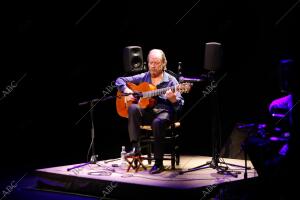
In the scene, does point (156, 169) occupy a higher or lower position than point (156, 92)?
→ lower

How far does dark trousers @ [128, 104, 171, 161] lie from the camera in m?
5.12

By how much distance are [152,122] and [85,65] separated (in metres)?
2.25

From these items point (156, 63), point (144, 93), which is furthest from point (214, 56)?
point (144, 93)

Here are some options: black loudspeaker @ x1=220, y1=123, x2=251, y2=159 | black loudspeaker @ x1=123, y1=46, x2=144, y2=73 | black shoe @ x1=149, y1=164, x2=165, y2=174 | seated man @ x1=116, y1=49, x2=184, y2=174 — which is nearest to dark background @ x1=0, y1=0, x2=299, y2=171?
black loudspeaker @ x1=220, y1=123, x2=251, y2=159

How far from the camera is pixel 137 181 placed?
4.62 metres

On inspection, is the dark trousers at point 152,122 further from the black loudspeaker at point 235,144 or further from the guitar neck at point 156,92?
the black loudspeaker at point 235,144

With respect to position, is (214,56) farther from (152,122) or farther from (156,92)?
(152,122)

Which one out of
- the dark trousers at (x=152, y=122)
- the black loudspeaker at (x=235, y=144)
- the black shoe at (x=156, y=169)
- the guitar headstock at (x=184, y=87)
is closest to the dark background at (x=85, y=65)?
the black loudspeaker at (x=235, y=144)

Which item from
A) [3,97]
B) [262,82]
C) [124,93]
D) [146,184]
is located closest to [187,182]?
[146,184]

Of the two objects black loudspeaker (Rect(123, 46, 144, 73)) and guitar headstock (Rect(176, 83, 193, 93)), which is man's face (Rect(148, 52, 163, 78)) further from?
guitar headstock (Rect(176, 83, 193, 93))

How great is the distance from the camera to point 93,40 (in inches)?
276

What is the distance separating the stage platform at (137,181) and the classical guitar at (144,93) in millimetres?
787

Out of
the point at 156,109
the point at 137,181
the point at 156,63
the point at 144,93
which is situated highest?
the point at 156,63

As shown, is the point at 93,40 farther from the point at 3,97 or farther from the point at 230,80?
the point at 230,80
